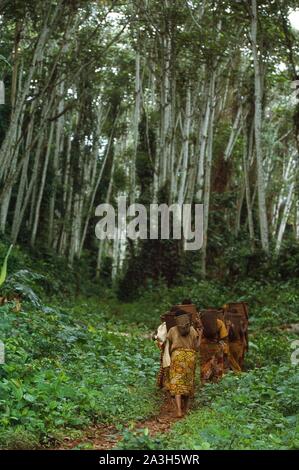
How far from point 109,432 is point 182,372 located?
163 cm

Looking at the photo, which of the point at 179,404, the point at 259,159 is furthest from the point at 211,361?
the point at 259,159

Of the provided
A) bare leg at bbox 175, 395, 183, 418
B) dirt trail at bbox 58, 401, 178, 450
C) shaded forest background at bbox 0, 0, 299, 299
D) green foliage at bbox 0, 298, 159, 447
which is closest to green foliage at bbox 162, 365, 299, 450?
bare leg at bbox 175, 395, 183, 418

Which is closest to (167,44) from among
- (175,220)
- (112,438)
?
(175,220)

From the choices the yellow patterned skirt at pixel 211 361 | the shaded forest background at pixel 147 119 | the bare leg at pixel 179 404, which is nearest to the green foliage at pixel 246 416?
the bare leg at pixel 179 404

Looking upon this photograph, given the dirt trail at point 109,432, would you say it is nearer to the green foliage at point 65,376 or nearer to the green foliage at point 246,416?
the green foliage at point 65,376

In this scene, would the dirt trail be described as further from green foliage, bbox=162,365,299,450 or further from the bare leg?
green foliage, bbox=162,365,299,450

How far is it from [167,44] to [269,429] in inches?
668

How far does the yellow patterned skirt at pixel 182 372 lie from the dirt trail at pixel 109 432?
31cm

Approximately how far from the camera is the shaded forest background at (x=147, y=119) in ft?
59.5

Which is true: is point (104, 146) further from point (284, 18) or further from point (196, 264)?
point (284, 18)

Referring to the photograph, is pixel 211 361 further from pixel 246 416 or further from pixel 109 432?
pixel 109 432

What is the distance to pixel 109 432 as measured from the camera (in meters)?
6.82

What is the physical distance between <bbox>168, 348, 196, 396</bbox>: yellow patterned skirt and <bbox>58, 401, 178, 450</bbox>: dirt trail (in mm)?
309

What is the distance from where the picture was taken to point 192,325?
8.81 meters
